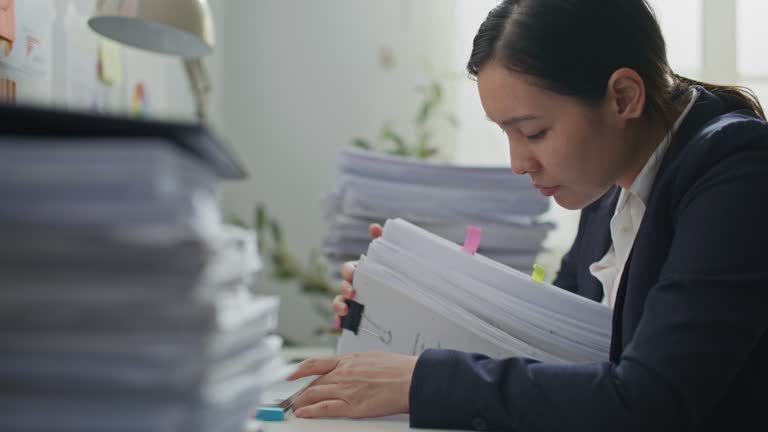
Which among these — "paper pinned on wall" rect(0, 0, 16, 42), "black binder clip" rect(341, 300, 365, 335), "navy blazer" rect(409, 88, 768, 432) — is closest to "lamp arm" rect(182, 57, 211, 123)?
"paper pinned on wall" rect(0, 0, 16, 42)

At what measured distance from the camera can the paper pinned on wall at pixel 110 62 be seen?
1.21 meters

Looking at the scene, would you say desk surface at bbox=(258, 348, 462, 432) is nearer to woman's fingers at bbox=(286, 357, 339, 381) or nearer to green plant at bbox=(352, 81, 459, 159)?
woman's fingers at bbox=(286, 357, 339, 381)

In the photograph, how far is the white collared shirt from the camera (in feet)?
2.64

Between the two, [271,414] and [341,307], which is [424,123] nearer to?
[341,307]

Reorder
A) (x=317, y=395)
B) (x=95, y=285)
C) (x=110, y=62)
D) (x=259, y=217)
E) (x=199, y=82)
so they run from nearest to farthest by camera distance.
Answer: (x=95, y=285)
(x=317, y=395)
(x=110, y=62)
(x=199, y=82)
(x=259, y=217)

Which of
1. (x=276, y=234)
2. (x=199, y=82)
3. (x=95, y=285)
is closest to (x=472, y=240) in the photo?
(x=95, y=285)

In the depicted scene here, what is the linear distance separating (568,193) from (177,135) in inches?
25.4

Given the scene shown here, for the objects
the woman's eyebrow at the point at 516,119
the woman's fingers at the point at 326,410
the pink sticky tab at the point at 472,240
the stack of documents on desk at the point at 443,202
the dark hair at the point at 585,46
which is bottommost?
the woman's fingers at the point at 326,410

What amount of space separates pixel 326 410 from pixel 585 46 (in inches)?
18.2

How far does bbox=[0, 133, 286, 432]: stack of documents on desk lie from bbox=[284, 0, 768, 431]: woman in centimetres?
37

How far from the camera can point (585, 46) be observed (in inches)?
30.0

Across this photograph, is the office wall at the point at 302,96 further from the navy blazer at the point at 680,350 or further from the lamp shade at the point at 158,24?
the navy blazer at the point at 680,350

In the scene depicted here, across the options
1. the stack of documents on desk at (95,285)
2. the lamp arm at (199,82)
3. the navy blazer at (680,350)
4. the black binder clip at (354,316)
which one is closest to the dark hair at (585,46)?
the navy blazer at (680,350)

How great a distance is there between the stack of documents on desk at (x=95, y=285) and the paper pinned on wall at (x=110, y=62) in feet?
3.20
